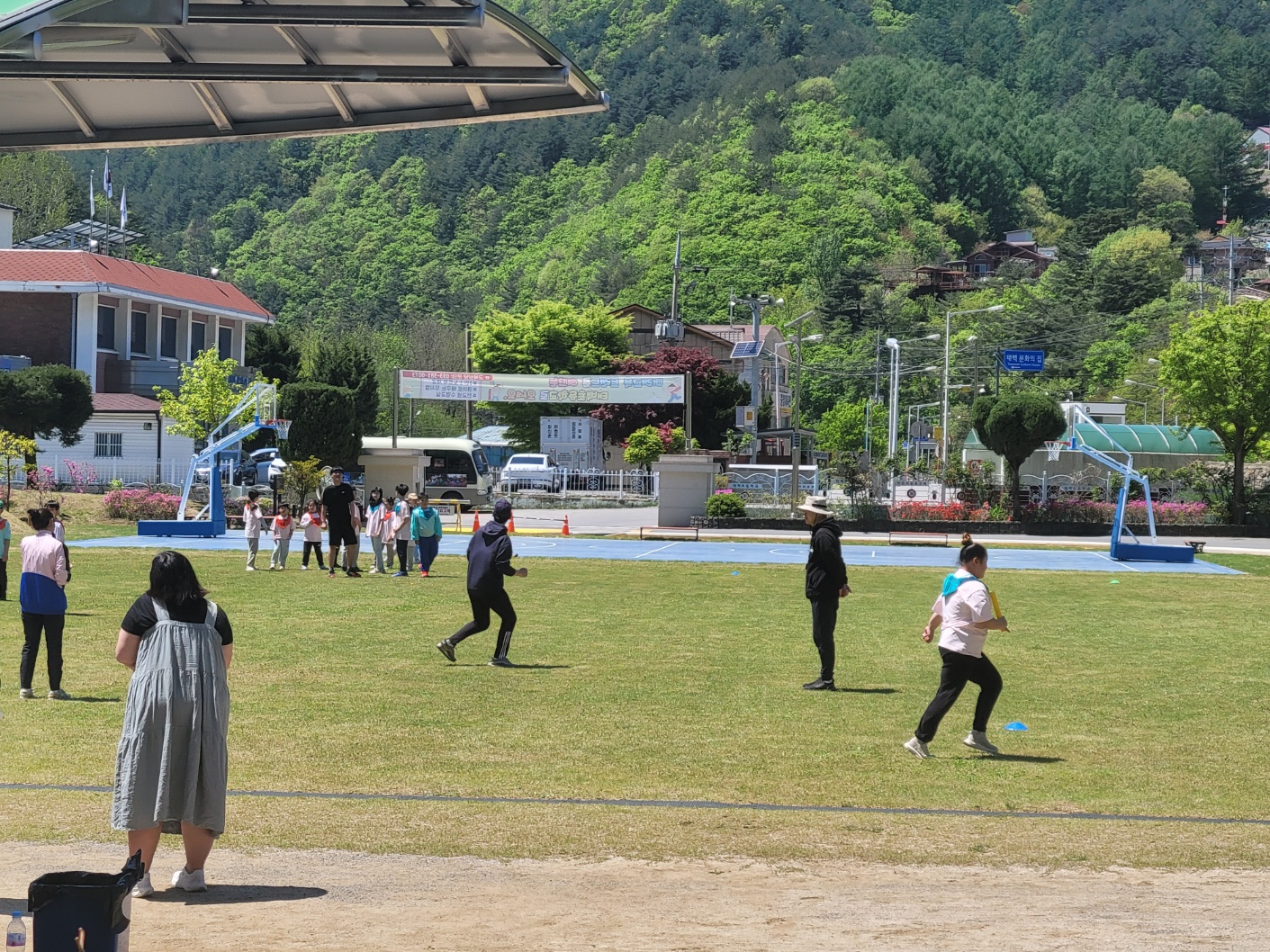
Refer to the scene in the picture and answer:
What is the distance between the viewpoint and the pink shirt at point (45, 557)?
42.5ft

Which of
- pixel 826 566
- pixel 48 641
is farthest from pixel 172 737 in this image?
pixel 826 566

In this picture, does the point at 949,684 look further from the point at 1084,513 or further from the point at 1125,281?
the point at 1125,281

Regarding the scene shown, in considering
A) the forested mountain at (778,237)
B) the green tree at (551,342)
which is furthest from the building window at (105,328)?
the forested mountain at (778,237)

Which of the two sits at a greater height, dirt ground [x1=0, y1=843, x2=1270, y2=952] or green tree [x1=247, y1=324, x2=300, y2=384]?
green tree [x1=247, y1=324, x2=300, y2=384]

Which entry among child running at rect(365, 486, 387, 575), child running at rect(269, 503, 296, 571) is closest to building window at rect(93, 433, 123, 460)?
child running at rect(269, 503, 296, 571)

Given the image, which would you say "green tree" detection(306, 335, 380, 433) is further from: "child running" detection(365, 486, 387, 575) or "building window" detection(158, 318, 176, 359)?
"child running" detection(365, 486, 387, 575)

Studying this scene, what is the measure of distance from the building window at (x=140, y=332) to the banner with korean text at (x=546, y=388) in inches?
589

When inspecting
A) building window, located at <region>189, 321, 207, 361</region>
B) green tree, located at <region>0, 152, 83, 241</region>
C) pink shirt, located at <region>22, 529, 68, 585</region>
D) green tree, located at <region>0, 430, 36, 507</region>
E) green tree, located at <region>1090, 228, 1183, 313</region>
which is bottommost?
pink shirt, located at <region>22, 529, 68, 585</region>

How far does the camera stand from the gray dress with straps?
694 centimetres

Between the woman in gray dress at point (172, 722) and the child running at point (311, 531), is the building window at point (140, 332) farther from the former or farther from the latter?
the woman in gray dress at point (172, 722)

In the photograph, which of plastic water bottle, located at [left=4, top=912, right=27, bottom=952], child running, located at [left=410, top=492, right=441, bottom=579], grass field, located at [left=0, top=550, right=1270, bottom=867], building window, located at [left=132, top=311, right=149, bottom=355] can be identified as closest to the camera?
plastic water bottle, located at [left=4, top=912, right=27, bottom=952]

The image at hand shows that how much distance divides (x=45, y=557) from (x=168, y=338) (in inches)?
2226

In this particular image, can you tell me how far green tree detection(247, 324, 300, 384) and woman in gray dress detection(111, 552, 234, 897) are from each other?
7046 cm

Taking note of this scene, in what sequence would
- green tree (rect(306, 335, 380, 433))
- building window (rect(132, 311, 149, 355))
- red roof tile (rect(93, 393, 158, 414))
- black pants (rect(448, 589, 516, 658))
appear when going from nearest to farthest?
black pants (rect(448, 589, 516, 658))
red roof tile (rect(93, 393, 158, 414))
building window (rect(132, 311, 149, 355))
green tree (rect(306, 335, 380, 433))
